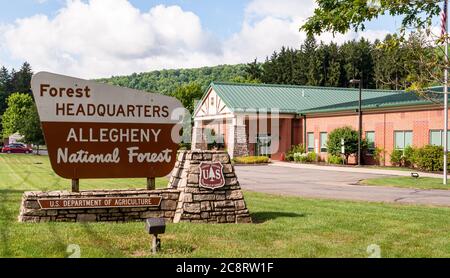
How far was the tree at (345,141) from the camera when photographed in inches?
1501

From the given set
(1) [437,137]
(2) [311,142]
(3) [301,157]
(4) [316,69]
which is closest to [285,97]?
(2) [311,142]

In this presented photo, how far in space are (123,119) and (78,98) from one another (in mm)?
976

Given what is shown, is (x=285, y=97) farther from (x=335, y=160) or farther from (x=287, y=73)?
(x=287, y=73)

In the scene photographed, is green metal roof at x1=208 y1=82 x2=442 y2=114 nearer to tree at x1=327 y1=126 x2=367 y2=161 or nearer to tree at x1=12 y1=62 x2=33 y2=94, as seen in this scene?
tree at x1=327 y1=126 x2=367 y2=161

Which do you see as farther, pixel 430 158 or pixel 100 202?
pixel 430 158

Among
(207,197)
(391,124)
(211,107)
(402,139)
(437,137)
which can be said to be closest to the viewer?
(207,197)

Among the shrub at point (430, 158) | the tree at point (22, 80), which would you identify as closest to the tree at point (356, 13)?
the shrub at point (430, 158)

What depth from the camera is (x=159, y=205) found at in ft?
34.2

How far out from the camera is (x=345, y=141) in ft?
125

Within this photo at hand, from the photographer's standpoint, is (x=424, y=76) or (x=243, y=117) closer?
(x=424, y=76)

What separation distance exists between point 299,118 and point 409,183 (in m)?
23.5

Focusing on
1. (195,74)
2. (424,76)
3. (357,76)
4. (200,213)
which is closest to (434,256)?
(200,213)
